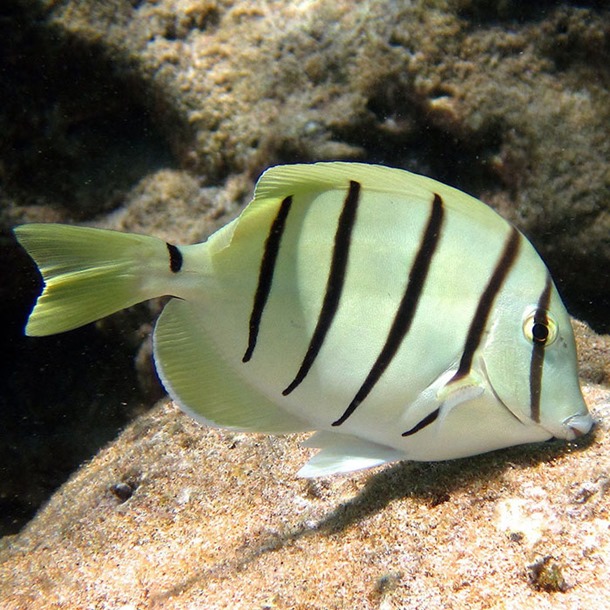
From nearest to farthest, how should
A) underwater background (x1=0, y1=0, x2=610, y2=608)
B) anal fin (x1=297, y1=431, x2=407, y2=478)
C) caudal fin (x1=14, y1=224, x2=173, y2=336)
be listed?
caudal fin (x1=14, y1=224, x2=173, y2=336)
anal fin (x1=297, y1=431, x2=407, y2=478)
underwater background (x1=0, y1=0, x2=610, y2=608)

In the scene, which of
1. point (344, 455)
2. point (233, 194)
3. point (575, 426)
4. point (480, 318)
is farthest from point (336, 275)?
point (233, 194)

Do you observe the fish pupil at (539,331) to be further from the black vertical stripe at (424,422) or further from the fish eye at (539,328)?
the black vertical stripe at (424,422)

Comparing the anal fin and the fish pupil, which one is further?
the anal fin

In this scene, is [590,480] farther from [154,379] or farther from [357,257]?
[154,379]

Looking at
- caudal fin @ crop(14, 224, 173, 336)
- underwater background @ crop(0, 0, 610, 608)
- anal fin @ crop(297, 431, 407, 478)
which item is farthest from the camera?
underwater background @ crop(0, 0, 610, 608)

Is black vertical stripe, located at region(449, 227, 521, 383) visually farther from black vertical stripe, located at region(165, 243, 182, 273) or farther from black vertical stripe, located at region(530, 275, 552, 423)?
black vertical stripe, located at region(165, 243, 182, 273)

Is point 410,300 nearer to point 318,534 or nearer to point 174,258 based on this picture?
point 174,258

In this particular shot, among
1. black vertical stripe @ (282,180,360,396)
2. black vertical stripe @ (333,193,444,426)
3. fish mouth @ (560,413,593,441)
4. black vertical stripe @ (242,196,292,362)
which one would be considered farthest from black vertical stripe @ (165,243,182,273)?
fish mouth @ (560,413,593,441)

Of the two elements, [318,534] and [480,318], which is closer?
[480,318]
